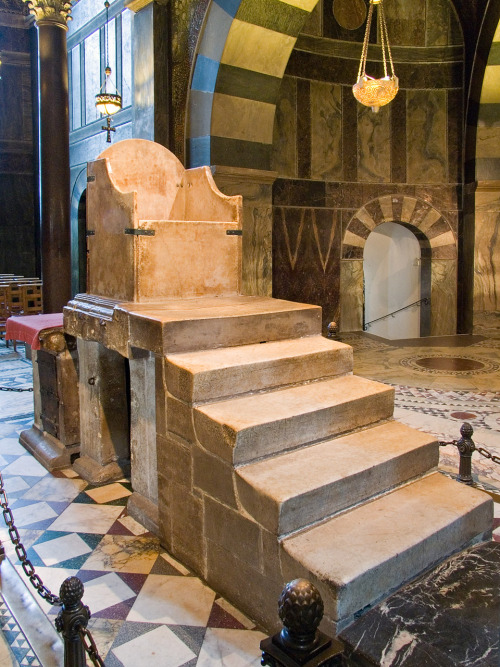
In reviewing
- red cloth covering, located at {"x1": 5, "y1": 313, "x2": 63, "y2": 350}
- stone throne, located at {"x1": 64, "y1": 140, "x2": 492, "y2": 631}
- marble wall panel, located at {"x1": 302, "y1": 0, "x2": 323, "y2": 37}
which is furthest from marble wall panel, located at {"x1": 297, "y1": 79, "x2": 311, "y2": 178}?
red cloth covering, located at {"x1": 5, "y1": 313, "x2": 63, "y2": 350}

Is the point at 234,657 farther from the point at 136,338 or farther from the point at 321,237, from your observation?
the point at 321,237

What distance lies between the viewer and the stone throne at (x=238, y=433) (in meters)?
2.53

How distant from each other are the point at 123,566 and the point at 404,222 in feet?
27.5

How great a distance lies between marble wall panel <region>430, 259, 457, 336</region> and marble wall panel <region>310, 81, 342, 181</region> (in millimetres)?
2326

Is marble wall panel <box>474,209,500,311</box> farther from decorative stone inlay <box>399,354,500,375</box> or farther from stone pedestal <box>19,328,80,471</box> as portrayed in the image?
stone pedestal <box>19,328,80,471</box>

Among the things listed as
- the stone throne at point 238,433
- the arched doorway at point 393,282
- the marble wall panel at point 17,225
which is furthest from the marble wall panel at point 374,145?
the marble wall panel at point 17,225

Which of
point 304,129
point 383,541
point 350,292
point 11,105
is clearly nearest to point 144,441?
point 383,541

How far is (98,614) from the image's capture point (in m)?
2.70

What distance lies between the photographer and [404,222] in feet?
33.4

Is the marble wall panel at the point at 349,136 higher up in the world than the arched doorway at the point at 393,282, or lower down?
higher up

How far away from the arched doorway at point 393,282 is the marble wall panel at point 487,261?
1.04 meters

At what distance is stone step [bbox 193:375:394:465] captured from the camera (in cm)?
273

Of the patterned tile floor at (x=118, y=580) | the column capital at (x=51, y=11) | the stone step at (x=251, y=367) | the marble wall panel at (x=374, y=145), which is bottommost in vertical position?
the patterned tile floor at (x=118, y=580)

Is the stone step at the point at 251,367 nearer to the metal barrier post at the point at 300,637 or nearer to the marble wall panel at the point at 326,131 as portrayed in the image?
the metal barrier post at the point at 300,637
